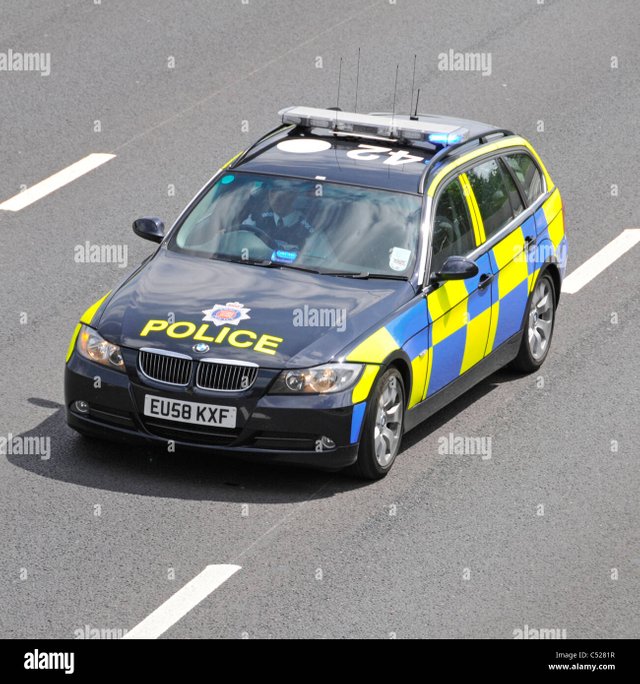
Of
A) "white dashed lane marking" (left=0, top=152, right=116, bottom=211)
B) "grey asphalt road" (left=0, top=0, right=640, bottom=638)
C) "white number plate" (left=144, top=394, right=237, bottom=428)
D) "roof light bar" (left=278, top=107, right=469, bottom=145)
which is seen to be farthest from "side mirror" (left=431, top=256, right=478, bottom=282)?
"white dashed lane marking" (left=0, top=152, right=116, bottom=211)

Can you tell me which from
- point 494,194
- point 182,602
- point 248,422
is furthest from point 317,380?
point 494,194

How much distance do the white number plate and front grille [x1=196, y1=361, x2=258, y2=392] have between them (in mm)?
123

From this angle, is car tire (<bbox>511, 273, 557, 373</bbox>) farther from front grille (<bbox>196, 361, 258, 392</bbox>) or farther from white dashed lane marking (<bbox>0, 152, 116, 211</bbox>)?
white dashed lane marking (<bbox>0, 152, 116, 211</bbox>)

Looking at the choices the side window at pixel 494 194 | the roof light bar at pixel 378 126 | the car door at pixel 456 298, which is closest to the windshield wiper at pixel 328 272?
the car door at pixel 456 298

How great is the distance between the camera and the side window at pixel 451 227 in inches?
444

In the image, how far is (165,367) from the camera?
32.8 feet

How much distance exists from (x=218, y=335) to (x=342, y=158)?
2244 millimetres

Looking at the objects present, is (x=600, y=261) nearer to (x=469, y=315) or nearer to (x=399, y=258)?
(x=469, y=315)

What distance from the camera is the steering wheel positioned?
11133 mm

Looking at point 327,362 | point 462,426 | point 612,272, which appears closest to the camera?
point 327,362

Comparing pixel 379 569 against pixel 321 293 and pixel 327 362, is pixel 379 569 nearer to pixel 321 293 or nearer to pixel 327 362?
pixel 327 362

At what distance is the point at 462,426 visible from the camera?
456 inches

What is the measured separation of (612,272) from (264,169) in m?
4.49

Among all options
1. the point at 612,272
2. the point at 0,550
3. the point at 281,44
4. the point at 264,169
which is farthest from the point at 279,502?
the point at 281,44
